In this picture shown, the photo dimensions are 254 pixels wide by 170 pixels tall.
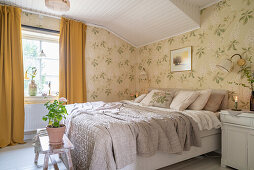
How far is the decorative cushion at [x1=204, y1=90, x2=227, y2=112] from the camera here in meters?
2.67

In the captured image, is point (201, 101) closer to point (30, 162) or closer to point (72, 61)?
point (30, 162)

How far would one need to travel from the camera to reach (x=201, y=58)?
3.19 metres

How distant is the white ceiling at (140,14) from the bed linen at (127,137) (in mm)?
2003

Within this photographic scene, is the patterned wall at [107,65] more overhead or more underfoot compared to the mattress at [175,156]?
more overhead

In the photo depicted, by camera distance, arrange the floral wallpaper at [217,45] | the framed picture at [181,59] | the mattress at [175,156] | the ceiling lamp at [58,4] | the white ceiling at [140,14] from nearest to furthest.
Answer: the mattress at [175,156]
the ceiling lamp at [58,4]
the floral wallpaper at [217,45]
the white ceiling at [140,14]
the framed picture at [181,59]

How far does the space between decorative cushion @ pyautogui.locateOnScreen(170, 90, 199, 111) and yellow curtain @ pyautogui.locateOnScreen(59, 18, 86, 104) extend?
2.23 m

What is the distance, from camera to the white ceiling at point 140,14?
10.2 ft

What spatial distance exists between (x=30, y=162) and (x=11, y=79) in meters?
1.69

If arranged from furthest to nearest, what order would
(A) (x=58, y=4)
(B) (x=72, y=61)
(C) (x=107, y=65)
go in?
(C) (x=107, y=65), (B) (x=72, y=61), (A) (x=58, y=4)

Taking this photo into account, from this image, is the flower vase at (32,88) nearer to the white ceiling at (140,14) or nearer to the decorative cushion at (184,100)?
the white ceiling at (140,14)

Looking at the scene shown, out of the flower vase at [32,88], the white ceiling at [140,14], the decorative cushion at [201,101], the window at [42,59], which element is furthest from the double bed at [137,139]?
the window at [42,59]

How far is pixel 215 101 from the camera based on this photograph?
2697mm

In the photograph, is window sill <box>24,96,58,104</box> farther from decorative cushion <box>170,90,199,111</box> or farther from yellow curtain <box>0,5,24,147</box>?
decorative cushion <box>170,90,199,111</box>

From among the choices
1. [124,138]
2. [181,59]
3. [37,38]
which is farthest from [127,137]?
[37,38]
